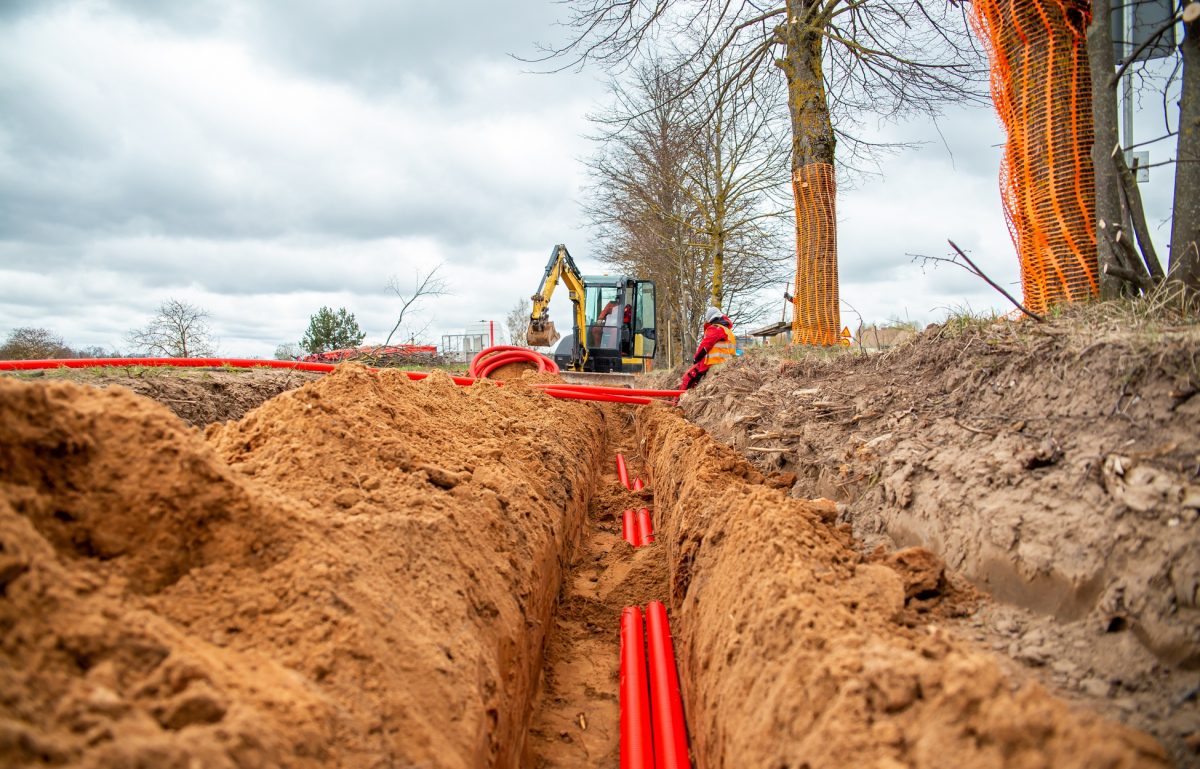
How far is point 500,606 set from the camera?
9.29 ft

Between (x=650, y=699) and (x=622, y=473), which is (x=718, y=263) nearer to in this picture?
(x=622, y=473)

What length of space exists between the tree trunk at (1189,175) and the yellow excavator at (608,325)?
483 inches

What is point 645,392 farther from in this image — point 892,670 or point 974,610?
point 892,670

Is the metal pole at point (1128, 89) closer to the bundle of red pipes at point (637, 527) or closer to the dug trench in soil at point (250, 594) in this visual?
the bundle of red pipes at point (637, 527)

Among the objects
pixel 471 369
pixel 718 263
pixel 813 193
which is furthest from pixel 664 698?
pixel 718 263

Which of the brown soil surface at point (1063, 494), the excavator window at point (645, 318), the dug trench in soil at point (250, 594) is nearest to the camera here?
→ the dug trench in soil at point (250, 594)

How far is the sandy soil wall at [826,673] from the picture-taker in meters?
1.31

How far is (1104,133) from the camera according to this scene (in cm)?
370

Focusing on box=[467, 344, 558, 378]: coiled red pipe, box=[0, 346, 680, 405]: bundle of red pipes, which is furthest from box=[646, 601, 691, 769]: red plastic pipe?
box=[467, 344, 558, 378]: coiled red pipe

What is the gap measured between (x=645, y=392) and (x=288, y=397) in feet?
21.8

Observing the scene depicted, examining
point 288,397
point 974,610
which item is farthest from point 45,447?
point 974,610

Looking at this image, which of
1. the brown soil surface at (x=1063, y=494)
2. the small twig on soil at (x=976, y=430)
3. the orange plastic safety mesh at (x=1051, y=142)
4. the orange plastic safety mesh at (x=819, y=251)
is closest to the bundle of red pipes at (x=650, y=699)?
the brown soil surface at (x=1063, y=494)

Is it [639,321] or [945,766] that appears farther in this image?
[639,321]

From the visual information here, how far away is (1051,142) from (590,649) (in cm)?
433
